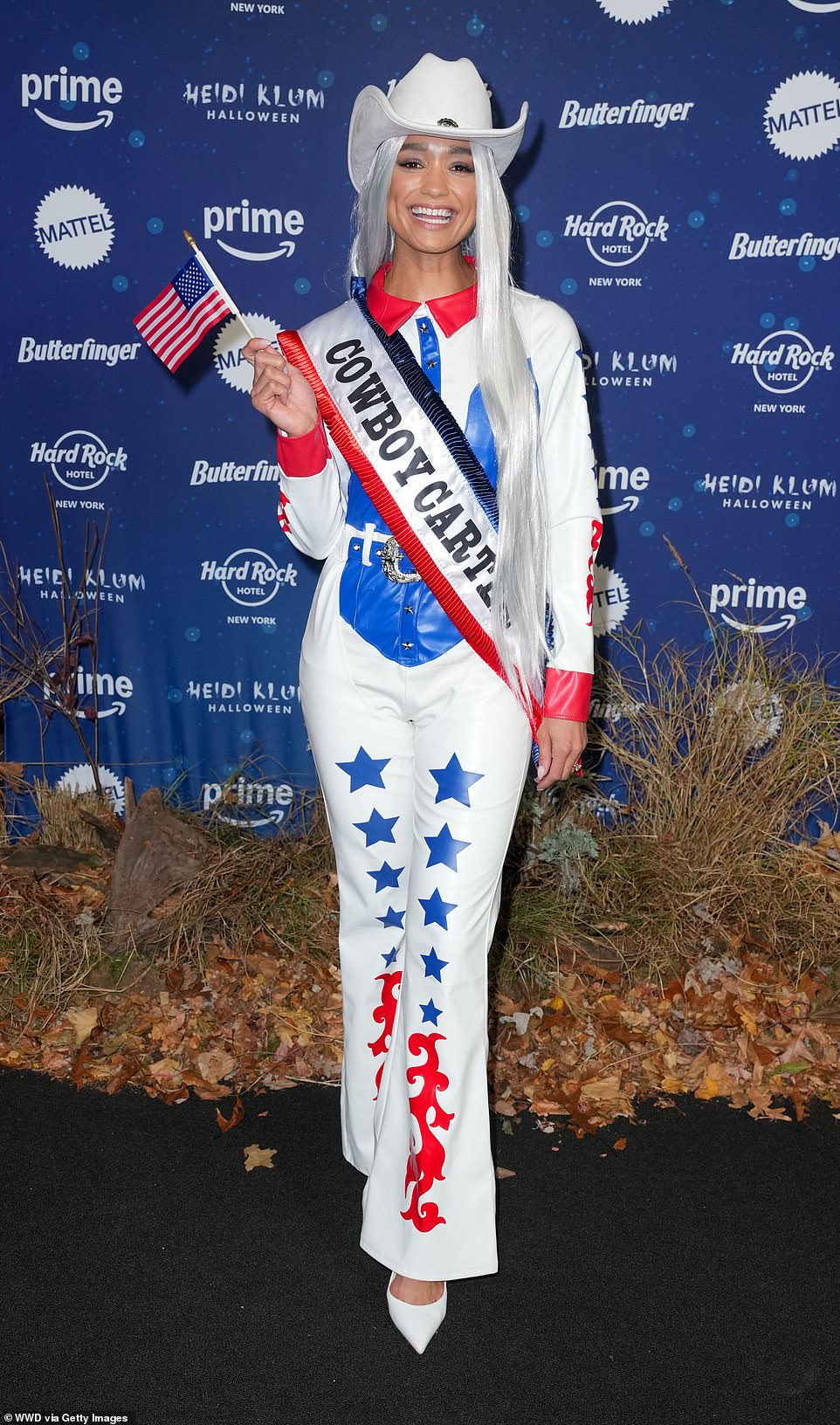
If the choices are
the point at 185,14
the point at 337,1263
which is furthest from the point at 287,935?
the point at 185,14

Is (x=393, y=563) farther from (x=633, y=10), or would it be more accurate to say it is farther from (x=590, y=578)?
(x=633, y=10)

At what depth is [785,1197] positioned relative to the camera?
2.83 metres

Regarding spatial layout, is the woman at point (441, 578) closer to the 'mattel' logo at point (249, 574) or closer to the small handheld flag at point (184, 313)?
the small handheld flag at point (184, 313)

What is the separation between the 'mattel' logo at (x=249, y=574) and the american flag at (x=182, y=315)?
5.24ft

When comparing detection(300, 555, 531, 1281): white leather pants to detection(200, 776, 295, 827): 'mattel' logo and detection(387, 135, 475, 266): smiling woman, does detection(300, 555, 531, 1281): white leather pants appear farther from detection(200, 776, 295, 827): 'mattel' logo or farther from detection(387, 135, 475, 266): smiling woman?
detection(200, 776, 295, 827): 'mattel' logo

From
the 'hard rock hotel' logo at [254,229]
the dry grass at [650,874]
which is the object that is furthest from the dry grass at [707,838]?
the 'hard rock hotel' logo at [254,229]

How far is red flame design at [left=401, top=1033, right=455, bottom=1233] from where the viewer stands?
2285 millimetres

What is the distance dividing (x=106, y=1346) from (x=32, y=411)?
9.44 feet

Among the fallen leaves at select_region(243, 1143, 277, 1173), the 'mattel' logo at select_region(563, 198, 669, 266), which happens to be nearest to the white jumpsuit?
the fallen leaves at select_region(243, 1143, 277, 1173)

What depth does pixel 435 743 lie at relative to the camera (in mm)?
2301

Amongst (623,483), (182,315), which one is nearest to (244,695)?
(623,483)

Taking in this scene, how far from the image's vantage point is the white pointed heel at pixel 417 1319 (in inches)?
92.9

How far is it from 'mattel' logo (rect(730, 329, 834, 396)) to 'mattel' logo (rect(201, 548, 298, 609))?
1634mm

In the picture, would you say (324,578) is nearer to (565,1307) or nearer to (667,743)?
(565,1307)
